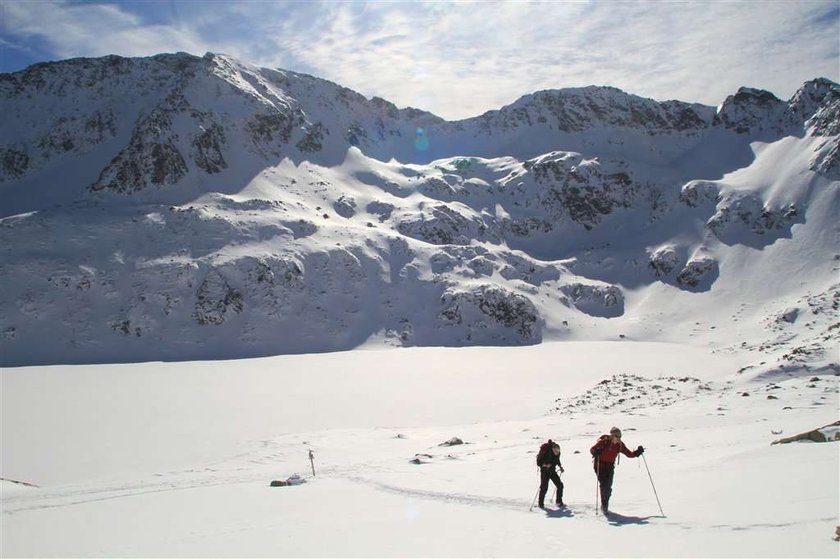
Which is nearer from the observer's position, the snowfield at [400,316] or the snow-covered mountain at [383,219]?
the snowfield at [400,316]

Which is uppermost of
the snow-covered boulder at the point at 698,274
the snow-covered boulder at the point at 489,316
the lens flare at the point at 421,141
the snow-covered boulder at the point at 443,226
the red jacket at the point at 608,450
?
the lens flare at the point at 421,141

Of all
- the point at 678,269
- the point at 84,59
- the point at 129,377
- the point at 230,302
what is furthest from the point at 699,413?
the point at 84,59

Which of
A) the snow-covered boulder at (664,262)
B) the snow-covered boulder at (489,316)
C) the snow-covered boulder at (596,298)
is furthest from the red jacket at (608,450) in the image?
the snow-covered boulder at (664,262)

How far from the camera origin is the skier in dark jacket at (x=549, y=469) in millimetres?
11961

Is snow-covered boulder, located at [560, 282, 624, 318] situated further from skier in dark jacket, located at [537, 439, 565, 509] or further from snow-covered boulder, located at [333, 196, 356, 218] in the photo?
skier in dark jacket, located at [537, 439, 565, 509]

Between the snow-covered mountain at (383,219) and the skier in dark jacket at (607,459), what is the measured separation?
28.3 metres

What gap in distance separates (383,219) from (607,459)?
2589 inches

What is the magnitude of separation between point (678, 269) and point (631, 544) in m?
71.8

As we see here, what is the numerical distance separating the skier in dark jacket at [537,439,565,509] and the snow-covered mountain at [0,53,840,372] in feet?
93.8

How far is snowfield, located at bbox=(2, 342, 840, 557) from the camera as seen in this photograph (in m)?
9.58

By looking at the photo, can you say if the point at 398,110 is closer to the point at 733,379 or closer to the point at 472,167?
the point at 472,167

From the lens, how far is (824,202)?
7281 cm

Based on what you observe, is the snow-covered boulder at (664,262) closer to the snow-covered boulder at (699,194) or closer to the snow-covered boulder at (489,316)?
the snow-covered boulder at (699,194)

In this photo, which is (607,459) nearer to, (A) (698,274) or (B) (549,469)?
(B) (549,469)
